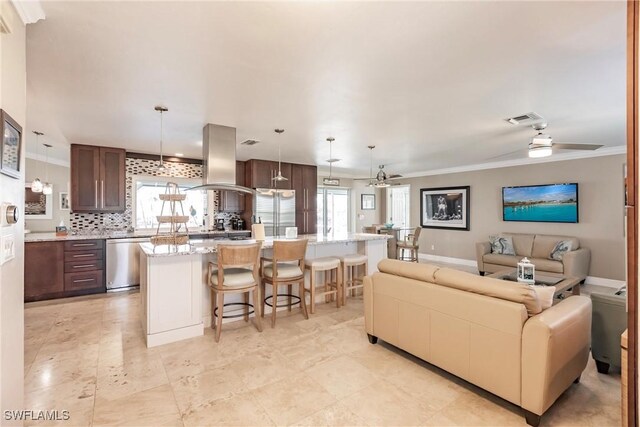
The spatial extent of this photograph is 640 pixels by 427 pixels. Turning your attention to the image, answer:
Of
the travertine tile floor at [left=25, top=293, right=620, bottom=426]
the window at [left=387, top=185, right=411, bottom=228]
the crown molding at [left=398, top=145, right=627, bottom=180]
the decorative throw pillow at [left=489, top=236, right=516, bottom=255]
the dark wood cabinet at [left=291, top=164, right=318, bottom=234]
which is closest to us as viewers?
the travertine tile floor at [left=25, top=293, right=620, bottom=426]

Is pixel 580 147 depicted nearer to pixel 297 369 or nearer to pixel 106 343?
pixel 297 369

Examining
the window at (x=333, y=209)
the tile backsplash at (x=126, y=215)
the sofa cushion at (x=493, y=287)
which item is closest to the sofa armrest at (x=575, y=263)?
the sofa cushion at (x=493, y=287)

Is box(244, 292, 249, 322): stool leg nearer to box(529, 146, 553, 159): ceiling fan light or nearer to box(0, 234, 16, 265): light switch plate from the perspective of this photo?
box(0, 234, 16, 265): light switch plate

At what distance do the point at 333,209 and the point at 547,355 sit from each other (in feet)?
24.4

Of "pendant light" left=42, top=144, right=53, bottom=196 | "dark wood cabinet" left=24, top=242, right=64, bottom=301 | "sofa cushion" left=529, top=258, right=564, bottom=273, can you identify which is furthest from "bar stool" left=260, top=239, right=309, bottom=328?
"sofa cushion" left=529, top=258, right=564, bottom=273

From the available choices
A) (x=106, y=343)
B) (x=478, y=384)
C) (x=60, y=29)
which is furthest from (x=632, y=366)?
(x=106, y=343)

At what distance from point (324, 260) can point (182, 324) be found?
1752 mm

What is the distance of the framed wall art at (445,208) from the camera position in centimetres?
730

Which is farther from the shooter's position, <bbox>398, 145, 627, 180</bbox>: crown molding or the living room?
<bbox>398, 145, 627, 180</bbox>: crown molding

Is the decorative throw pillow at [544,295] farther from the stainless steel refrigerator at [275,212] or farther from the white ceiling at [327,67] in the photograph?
the stainless steel refrigerator at [275,212]

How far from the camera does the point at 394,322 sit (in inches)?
105

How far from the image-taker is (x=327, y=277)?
4.51 m

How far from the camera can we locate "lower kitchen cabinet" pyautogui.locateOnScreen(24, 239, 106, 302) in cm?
426

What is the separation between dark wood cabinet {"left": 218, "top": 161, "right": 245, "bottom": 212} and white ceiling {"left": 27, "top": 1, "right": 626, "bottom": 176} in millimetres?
2035
